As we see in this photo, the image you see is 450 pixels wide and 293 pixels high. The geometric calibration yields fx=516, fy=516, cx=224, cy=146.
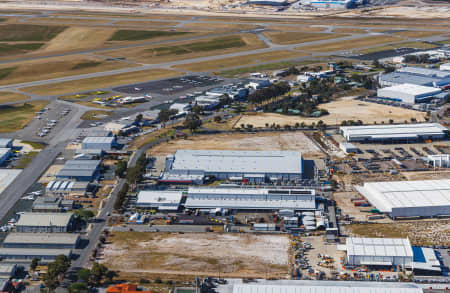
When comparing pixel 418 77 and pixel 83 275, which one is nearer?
pixel 83 275

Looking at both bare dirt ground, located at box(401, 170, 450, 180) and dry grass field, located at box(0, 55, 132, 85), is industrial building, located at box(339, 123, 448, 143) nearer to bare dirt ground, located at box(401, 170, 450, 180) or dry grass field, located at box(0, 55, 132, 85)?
bare dirt ground, located at box(401, 170, 450, 180)

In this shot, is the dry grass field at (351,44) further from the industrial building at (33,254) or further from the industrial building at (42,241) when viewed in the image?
the industrial building at (33,254)

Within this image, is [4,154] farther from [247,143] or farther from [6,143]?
[247,143]

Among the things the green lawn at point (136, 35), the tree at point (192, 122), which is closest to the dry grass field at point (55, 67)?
the green lawn at point (136, 35)

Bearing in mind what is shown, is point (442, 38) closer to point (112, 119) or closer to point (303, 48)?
point (303, 48)

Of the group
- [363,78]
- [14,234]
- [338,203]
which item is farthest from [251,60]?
[14,234]

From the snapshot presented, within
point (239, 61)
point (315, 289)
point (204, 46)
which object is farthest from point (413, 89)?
point (315, 289)
